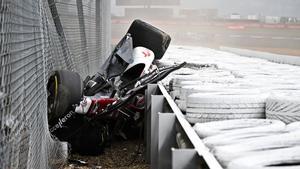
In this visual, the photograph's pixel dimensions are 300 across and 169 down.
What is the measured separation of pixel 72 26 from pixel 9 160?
13.1 feet

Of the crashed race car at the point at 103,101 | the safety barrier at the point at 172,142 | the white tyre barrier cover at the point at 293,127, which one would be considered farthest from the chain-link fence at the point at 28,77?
the white tyre barrier cover at the point at 293,127

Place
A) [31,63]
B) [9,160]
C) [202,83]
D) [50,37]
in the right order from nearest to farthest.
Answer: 1. [9,160]
2. [31,63]
3. [202,83]
4. [50,37]

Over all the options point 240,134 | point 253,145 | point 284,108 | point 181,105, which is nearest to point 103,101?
point 181,105

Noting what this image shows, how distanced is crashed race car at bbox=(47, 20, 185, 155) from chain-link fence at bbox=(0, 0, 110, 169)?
0.79 ft

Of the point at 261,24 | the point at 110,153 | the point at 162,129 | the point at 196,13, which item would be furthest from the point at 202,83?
the point at 196,13

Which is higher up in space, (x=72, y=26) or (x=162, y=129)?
(x=72, y=26)

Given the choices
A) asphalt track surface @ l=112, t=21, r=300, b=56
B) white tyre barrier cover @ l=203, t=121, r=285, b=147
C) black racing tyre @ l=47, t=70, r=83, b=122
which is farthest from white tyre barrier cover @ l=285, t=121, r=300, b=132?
asphalt track surface @ l=112, t=21, r=300, b=56

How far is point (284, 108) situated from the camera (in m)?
2.66

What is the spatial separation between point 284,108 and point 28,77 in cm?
129

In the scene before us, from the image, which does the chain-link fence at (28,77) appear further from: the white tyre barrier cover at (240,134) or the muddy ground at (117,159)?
the white tyre barrier cover at (240,134)

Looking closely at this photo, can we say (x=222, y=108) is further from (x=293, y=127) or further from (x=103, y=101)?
(x=103, y=101)

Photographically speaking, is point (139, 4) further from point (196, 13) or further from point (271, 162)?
point (271, 162)

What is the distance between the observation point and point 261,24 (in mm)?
26359

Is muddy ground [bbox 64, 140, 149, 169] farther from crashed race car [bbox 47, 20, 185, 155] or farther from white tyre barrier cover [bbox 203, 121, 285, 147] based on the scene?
white tyre barrier cover [bbox 203, 121, 285, 147]
